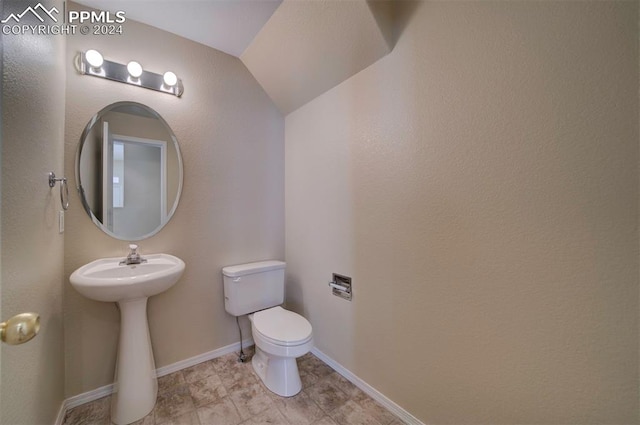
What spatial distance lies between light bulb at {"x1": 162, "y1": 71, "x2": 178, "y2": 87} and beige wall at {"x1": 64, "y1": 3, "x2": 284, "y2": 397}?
3.2 inches

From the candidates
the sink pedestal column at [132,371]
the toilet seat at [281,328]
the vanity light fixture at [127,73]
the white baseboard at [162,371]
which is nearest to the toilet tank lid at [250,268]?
the toilet seat at [281,328]

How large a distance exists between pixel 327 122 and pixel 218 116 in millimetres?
862

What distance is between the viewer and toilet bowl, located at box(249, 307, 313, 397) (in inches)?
57.2

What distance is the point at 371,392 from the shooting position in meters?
1.56

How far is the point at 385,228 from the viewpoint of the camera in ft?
4.84

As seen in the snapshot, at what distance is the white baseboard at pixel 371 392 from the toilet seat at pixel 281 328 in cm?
47

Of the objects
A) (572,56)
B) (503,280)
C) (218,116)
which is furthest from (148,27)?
(503,280)

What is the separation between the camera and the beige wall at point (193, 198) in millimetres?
1491

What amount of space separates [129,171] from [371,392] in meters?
2.15

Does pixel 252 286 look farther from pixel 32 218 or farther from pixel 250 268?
pixel 32 218

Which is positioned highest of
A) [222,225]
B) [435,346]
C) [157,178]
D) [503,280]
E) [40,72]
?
[40,72]

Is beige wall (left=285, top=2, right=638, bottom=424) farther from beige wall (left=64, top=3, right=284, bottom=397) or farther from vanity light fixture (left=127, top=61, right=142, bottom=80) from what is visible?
vanity light fixture (left=127, top=61, right=142, bottom=80)

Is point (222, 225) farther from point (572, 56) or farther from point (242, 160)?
point (572, 56)

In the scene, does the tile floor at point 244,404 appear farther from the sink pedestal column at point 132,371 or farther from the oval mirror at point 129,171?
the oval mirror at point 129,171
